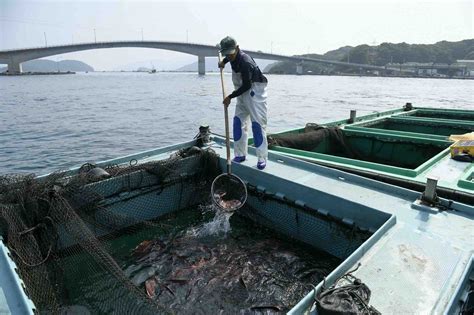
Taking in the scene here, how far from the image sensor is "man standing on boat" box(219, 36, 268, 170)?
5.13 meters

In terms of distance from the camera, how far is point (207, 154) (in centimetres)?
606

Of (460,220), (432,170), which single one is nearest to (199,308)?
(460,220)

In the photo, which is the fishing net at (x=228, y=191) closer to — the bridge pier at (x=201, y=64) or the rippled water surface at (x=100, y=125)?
the rippled water surface at (x=100, y=125)

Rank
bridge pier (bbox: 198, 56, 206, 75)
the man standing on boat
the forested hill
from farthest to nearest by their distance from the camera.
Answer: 1. the forested hill
2. bridge pier (bbox: 198, 56, 206, 75)
3. the man standing on boat

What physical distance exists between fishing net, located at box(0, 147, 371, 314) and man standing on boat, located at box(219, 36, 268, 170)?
621mm

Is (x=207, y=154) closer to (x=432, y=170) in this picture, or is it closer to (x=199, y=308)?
(x=199, y=308)

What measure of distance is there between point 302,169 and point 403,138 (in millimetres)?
3211

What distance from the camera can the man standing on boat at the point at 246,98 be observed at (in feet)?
16.8

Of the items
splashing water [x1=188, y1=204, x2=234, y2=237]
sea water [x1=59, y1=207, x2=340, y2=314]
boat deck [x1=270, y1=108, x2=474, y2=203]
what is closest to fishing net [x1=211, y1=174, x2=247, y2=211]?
splashing water [x1=188, y1=204, x2=234, y2=237]

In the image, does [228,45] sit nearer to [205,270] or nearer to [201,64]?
[205,270]

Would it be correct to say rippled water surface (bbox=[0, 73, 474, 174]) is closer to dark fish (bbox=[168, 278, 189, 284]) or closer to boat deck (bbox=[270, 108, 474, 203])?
boat deck (bbox=[270, 108, 474, 203])

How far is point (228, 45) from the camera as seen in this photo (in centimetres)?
502

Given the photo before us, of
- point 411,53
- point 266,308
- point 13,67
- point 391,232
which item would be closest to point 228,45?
point 391,232

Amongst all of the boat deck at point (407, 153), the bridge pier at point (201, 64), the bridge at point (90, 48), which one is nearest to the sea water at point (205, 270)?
the boat deck at point (407, 153)
